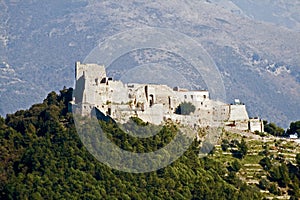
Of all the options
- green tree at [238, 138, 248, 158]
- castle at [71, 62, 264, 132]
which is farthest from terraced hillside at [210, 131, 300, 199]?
castle at [71, 62, 264, 132]

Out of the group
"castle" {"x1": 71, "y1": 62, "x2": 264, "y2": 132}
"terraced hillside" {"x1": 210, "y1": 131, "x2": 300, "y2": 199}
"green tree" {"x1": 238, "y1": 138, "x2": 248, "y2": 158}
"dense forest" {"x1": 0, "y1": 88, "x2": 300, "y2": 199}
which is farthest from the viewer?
"green tree" {"x1": 238, "y1": 138, "x2": 248, "y2": 158}

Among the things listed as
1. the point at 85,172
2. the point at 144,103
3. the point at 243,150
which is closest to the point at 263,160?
the point at 243,150

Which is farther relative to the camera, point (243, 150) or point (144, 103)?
point (144, 103)

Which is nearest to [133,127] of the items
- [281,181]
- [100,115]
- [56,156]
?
[100,115]

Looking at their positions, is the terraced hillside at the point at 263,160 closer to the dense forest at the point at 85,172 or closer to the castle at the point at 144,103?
the dense forest at the point at 85,172

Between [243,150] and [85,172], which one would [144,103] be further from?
[85,172]

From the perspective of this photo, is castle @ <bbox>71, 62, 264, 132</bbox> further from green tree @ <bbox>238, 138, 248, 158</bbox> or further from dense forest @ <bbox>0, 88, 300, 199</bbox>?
green tree @ <bbox>238, 138, 248, 158</bbox>

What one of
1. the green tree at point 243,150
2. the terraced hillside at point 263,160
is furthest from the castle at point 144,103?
the green tree at point 243,150
